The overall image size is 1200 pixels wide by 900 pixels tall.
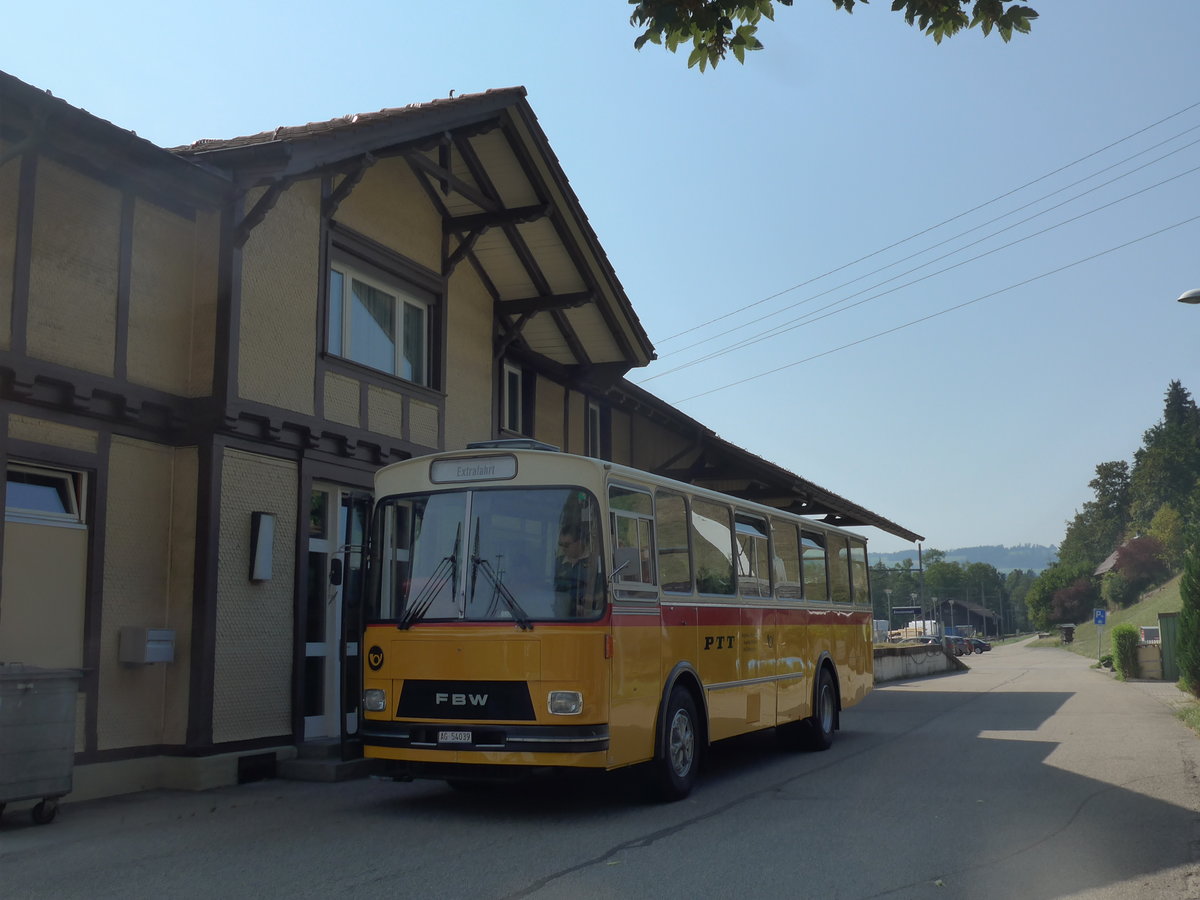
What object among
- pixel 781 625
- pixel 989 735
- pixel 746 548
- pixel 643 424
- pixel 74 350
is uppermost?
pixel 643 424

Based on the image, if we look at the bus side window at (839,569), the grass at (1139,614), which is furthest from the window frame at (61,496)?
the grass at (1139,614)

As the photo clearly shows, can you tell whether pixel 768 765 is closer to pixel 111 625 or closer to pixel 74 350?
pixel 111 625

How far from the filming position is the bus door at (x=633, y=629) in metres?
9.08

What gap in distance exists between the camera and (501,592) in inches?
360

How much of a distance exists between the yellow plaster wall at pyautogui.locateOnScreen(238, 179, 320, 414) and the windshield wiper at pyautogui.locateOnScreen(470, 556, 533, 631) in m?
3.75

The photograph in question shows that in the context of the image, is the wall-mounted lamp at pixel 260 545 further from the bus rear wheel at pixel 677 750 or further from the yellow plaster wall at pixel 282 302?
the bus rear wheel at pixel 677 750

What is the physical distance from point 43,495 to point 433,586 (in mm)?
3532

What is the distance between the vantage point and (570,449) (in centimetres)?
2005

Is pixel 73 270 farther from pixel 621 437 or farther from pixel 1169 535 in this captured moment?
pixel 1169 535

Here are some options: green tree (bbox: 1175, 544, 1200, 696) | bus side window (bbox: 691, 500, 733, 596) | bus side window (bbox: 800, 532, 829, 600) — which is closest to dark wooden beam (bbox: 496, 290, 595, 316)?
bus side window (bbox: 800, 532, 829, 600)

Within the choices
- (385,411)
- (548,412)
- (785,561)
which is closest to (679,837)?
(785,561)

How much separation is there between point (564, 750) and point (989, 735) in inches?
375

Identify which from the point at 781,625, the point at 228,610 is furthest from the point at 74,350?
the point at 781,625

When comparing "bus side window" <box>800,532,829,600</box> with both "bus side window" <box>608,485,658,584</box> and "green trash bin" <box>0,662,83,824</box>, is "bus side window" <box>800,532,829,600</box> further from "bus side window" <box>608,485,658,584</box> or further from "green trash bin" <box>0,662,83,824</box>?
"green trash bin" <box>0,662,83,824</box>
